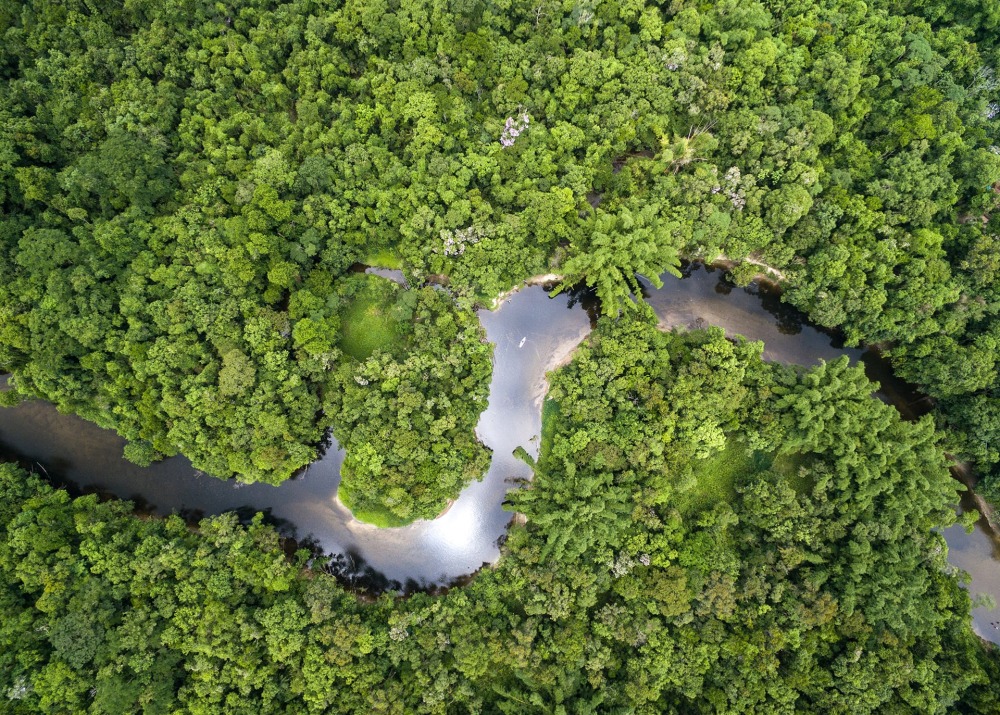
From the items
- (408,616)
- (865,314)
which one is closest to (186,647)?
(408,616)

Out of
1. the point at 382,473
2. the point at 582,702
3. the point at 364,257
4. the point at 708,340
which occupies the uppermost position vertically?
the point at 364,257

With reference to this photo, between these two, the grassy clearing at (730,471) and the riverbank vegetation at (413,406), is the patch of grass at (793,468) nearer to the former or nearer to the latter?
the grassy clearing at (730,471)

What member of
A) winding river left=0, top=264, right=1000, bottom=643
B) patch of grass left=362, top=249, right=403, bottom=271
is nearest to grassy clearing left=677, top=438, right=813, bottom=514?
winding river left=0, top=264, right=1000, bottom=643

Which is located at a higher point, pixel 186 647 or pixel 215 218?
pixel 215 218

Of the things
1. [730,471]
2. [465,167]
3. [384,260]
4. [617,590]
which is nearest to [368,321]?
[384,260]

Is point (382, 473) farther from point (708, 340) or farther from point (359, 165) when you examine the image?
point (708, 340)

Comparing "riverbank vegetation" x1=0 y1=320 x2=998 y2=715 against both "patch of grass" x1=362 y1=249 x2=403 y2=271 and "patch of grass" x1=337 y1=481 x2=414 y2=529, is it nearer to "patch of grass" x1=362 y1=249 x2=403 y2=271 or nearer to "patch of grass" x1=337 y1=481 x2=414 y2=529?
"patch of grass" x1=337 y1=481 x2=414 y2=529
